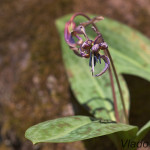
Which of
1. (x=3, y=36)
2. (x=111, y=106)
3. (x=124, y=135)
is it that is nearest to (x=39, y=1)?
(x=3, y=36)

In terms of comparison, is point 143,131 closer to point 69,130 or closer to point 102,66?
point 69,130

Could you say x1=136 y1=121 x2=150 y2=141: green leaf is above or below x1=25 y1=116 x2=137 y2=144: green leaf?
below

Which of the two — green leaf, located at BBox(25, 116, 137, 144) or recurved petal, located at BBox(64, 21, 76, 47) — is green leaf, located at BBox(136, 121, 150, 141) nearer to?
green leaf, located at BBox(25, 116, 137, 144)

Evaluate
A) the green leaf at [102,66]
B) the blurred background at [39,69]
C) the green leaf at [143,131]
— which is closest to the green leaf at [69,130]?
the green leaf at [143,131]

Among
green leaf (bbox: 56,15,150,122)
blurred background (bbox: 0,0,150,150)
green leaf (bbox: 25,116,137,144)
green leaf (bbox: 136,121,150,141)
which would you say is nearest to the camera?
green leaf (bbox: 25,116,137,144)

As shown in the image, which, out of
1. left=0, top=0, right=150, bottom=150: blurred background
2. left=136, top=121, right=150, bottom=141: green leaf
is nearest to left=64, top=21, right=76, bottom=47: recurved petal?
left=136, top=121, right=150, bottom=141: green leaf

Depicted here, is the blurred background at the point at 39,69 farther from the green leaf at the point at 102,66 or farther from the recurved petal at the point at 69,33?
the recurved petal at the point at 69,33

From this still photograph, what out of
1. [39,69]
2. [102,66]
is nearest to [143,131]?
[102,66]
